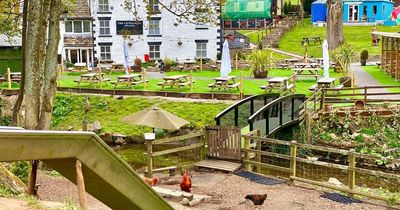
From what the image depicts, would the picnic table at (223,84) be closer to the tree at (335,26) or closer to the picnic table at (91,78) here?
the picnic table at (91,78)

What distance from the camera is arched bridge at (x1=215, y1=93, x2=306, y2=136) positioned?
16125mm

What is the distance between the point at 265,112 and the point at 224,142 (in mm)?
2645

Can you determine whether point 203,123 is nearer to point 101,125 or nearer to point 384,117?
point 101,125

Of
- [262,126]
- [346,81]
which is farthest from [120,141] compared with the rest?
[346,81]

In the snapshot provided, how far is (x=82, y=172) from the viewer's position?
258 centimetres

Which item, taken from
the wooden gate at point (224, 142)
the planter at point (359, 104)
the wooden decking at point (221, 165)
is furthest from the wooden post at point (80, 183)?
the planter at point (359, 104)

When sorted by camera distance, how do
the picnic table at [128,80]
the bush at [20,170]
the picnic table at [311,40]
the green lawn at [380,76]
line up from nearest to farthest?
1. the bush at [20,170]
2. the green lawn at [380,76]
3. the picnic table at [128,80]
4. the picnic table at [311,40]

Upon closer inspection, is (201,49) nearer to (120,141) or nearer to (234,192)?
(120,141)

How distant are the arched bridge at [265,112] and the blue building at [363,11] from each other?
34503 millimetres

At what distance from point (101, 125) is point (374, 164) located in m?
12.9

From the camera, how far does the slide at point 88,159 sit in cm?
225

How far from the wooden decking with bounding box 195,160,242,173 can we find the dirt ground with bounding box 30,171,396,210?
0.19 meters

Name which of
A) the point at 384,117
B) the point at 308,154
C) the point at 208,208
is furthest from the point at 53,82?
the point at 384,117

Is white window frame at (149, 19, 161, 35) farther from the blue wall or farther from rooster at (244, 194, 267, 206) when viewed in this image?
rooster at (244, 194, 267, 206)
